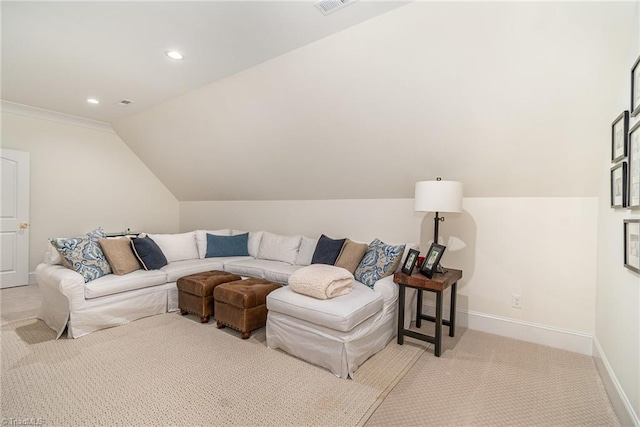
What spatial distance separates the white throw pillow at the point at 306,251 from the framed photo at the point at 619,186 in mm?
2825

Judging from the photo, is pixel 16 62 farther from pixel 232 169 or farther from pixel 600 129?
pixel 600 129

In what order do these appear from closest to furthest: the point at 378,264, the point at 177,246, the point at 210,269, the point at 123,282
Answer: the point at 378,264 < the point at 123,282 < the point at 210,269 < the point at 177,246

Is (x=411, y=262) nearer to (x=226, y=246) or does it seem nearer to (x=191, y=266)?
(x=191, y=266)

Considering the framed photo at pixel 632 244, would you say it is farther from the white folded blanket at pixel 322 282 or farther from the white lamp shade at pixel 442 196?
the white folded blanket at pixel 322 282

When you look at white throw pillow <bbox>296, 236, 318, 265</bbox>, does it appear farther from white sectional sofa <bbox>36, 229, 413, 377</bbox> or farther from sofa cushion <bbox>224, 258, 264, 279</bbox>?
sofa cushion <bbox>224, 258, 264, 279</bbox>

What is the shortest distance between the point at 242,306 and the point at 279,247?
4.90 feet

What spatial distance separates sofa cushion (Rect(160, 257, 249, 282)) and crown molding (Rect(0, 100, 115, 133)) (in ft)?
9.51

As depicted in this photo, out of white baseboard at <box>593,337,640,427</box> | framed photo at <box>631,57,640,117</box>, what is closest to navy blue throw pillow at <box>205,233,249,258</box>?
white baseboard at <box>593,337,640,427</box>

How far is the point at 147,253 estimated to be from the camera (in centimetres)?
355

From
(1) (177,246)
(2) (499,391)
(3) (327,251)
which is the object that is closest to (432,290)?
(2) (499,391)

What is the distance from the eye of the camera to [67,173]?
480 centimetres

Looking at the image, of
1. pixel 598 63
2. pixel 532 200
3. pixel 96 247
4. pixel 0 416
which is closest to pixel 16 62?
pixel 96 247

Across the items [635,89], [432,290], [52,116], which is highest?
[52,116]

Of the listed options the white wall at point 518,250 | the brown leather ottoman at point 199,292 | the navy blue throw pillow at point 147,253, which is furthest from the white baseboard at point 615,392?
the navy blue throw pillow at point 147,253
